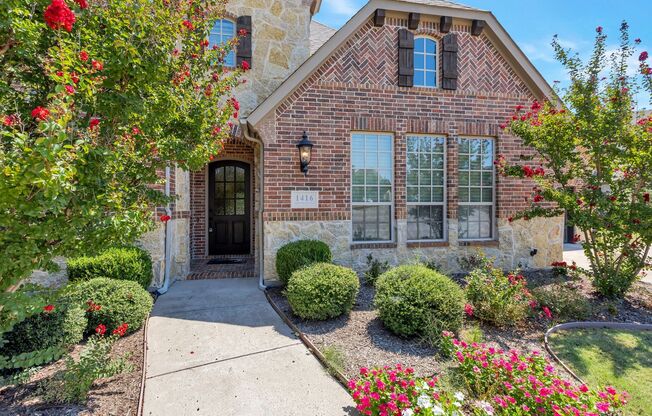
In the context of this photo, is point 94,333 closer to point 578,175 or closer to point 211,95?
point 211,95

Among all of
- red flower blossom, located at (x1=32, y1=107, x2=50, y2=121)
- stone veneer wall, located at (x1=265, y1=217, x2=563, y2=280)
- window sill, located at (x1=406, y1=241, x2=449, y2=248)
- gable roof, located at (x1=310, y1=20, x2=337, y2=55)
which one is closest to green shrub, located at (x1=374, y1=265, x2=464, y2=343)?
stone veneer wall, located at (x1=265, y1=217, x2=563, y2=280)

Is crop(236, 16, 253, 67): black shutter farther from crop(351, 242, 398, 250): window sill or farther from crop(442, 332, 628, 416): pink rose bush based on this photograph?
crop(442, 332, 628, 416): pink rose bush

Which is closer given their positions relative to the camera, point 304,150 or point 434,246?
point 304,150

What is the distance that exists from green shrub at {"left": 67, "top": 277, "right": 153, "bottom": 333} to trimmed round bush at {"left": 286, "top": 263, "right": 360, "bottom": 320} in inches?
77.9

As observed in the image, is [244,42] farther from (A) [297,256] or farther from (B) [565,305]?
(B) [565,305]

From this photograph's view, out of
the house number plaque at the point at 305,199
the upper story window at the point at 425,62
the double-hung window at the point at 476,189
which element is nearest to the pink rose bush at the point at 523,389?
the house number plaque at the point at 305,199

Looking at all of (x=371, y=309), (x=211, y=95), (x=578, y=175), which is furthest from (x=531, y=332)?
(x=211, y=95)

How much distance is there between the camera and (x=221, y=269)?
739cm

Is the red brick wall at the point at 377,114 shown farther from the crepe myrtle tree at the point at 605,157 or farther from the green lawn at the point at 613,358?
the green lawn at the point at 613,358

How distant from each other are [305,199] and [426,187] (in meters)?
2.70

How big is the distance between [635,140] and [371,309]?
16.4ft

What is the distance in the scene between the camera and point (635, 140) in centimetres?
498

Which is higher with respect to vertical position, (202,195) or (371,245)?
(202,195)

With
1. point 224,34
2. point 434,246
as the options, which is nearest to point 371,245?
point 434,246
